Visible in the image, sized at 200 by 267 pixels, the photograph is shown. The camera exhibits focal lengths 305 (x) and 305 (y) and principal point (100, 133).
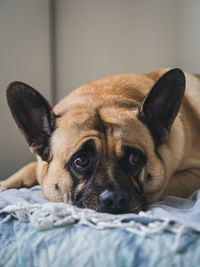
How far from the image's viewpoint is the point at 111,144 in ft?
4.08

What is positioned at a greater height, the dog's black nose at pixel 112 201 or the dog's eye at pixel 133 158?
the dog's eye at pixel 133 158

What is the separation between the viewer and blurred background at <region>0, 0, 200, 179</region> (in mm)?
2539

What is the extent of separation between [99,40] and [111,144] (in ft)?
5.63

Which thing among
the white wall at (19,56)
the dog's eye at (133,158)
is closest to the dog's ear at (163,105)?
the dog's eye at (133,158)

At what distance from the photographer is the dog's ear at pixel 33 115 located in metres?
1.33

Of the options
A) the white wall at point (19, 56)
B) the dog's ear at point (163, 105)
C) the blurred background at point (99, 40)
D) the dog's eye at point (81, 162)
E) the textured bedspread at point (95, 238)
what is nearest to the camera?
the textured bedspread at point (95, 238)

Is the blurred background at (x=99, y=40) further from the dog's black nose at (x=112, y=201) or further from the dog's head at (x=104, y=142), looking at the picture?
the dog's black nose at (x=112, y=201)

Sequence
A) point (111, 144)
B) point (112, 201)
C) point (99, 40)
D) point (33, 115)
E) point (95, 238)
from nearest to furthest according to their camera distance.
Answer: point (95, 238), point (112, 201), point (111, 144), point (33, 115), point (99, 40)

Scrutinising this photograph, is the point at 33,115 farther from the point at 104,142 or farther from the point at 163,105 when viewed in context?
the point at 163,105

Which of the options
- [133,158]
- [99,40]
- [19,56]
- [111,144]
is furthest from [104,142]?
[99,40]

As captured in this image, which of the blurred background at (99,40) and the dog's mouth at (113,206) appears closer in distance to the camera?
the dog's mouth at (113,206)

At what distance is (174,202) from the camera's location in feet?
4.24

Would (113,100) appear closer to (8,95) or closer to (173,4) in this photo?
(8,95)

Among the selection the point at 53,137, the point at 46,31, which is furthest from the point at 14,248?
the point at 46,31
